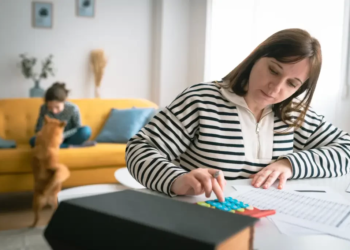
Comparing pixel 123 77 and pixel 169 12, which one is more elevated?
pixel 169 12

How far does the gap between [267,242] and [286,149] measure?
2.10 ft

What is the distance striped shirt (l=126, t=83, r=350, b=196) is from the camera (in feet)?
3.34

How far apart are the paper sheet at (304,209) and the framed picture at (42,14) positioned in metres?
3.55

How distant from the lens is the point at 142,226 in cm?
38

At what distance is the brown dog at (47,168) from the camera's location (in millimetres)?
2425

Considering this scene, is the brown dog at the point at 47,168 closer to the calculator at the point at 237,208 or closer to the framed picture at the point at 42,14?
the framed picture at the point at 42,14

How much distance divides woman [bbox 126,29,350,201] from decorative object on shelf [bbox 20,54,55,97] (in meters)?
2.89

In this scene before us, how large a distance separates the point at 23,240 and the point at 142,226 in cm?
201

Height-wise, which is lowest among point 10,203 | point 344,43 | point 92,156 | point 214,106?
point 10,203

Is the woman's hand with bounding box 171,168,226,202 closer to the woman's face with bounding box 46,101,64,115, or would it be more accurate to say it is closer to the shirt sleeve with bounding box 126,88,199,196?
the shirt sleeve with bounding box 126,88,199,196

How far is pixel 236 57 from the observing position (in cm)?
380

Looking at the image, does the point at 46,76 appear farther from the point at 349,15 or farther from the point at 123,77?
the point at 349,15

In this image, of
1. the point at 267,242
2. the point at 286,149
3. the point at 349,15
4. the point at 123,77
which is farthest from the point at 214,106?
the point at 123,77

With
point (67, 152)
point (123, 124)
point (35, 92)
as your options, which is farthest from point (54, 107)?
point (35, 92)
